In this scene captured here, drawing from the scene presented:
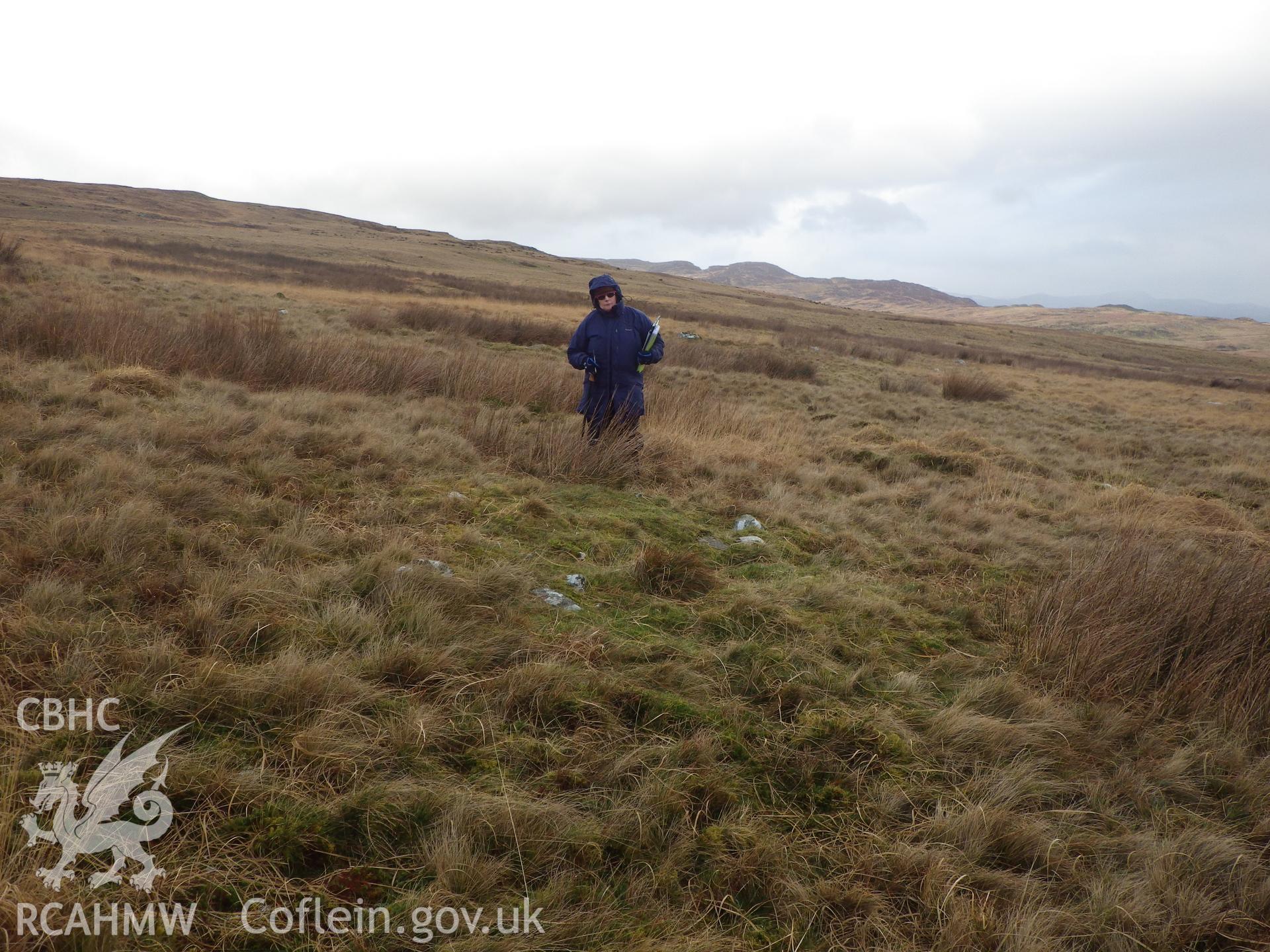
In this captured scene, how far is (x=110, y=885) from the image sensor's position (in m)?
1.55

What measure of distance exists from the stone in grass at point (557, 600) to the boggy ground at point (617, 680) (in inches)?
3.2

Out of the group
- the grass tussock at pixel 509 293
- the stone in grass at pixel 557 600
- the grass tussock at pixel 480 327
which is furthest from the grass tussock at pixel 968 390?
the grass tussock at pixel 509 293

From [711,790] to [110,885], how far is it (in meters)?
1.63

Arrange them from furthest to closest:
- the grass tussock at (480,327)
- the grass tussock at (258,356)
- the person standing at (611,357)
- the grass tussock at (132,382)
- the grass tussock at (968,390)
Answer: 1. the grass tussock at (968,390)
2. the grass tussock at (480,327)
3. the grass tussock at (258,356)
4. the grass tussock at (132,382)
5. the person standing at (611,357)

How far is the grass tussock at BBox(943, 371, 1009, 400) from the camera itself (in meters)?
15.9

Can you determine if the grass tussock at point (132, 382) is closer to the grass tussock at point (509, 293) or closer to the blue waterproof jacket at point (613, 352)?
the blue waterproof jacket at point (613, 352)

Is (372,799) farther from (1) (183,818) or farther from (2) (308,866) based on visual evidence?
(1) (183,818)

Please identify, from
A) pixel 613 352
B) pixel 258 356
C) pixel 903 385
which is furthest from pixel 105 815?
pixel 903 385

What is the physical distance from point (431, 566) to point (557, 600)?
2.23 feet

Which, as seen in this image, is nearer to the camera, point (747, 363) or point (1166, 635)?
point (1166, 635)

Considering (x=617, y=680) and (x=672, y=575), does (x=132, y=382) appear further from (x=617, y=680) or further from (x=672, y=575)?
(x=617, y=680)

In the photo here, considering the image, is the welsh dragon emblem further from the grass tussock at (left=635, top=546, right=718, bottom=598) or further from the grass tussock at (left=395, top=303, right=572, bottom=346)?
the grass tussock at (left=395, top=303, right=572, bottom=346)

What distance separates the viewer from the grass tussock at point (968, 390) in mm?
15898

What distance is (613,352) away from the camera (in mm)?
5672
